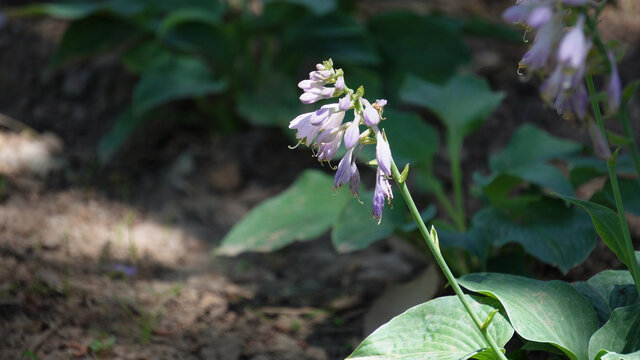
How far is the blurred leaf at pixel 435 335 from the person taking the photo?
1.45 metres

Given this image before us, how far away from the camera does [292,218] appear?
241 centimetres

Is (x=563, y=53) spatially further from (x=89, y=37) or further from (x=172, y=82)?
(x=89, y=37)

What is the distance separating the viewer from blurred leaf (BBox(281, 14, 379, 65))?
329 centimetres

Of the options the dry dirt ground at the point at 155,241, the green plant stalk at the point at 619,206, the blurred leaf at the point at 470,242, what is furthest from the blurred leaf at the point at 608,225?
the dry dirt ground at the point at 155,241

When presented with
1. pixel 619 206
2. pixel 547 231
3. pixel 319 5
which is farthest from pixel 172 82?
pixel 619 206

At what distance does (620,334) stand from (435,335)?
1.42ft

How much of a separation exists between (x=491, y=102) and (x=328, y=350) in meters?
1.20

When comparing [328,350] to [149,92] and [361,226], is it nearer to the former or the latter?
[361,226]

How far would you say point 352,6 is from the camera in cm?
374

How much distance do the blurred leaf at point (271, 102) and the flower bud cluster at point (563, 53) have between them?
2226 mm

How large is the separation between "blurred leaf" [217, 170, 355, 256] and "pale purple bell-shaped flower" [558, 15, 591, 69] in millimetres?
1312

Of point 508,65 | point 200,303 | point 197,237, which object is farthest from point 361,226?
point 508,65

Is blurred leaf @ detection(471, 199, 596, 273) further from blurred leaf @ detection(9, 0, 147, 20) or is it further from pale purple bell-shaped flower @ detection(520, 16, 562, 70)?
blurred leaf @ detection(9, 0, 147, 20)

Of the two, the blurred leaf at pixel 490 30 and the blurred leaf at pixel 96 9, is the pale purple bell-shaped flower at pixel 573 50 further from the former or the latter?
the blurred leaf at pixel 96 9
